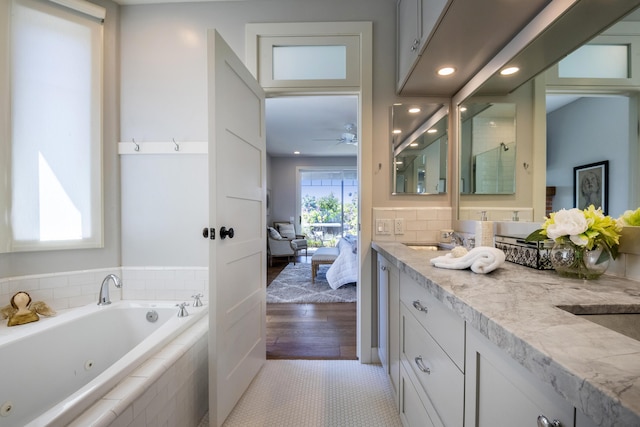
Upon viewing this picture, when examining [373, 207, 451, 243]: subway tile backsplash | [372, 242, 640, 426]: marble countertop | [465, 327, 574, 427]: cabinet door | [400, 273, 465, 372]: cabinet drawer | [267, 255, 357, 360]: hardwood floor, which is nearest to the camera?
[372, 242, 640, 426]: marble countertop

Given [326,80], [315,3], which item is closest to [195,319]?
[326,80]

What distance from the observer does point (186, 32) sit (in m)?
1.94

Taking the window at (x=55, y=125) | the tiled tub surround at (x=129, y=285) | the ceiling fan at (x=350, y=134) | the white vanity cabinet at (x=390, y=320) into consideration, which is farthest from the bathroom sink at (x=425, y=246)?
the ceiling fan at (x=350, y=134)

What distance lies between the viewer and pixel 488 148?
152cm

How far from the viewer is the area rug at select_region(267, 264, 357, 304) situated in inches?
132

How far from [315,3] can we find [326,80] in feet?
1.90

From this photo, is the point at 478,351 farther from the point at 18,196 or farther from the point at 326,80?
the point at 18,196

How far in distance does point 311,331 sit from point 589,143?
91.1 inches

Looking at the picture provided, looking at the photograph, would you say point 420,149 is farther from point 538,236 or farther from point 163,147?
point 163,147

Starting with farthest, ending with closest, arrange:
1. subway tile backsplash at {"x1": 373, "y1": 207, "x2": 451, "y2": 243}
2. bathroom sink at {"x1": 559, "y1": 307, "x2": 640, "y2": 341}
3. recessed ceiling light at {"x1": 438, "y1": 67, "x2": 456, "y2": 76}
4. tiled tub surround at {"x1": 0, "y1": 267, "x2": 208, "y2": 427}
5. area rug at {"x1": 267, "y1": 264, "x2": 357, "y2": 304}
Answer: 1. area rug at {"x1": 267, "y1": 264, "x2": 357, "y2": 304}
2. subway tile backsplash at {"x1": 373, "y1": 207, "x2": 451, "y2": 243}
3. recessed ceiling light at {"x1": 438, "y1": 67, "x2": 456, "y2": 76}
4. tiled tub surround at {"x1": 0, "y1": 267, "x2": 208, "y2": 427}
5. bathroom sink at {"x1": 559, "y1": 307, "x2": 640, "y2": 341}

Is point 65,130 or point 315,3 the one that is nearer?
point 65,130

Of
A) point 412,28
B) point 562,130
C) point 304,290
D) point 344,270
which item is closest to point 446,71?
point 412,28

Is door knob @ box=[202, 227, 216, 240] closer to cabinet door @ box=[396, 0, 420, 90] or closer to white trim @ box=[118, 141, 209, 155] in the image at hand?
white trim @ box=[118, 141, 209, 155]

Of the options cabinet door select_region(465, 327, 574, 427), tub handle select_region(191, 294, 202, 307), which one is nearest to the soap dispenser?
cabinet door select_region(465, 327, 574, 427)
